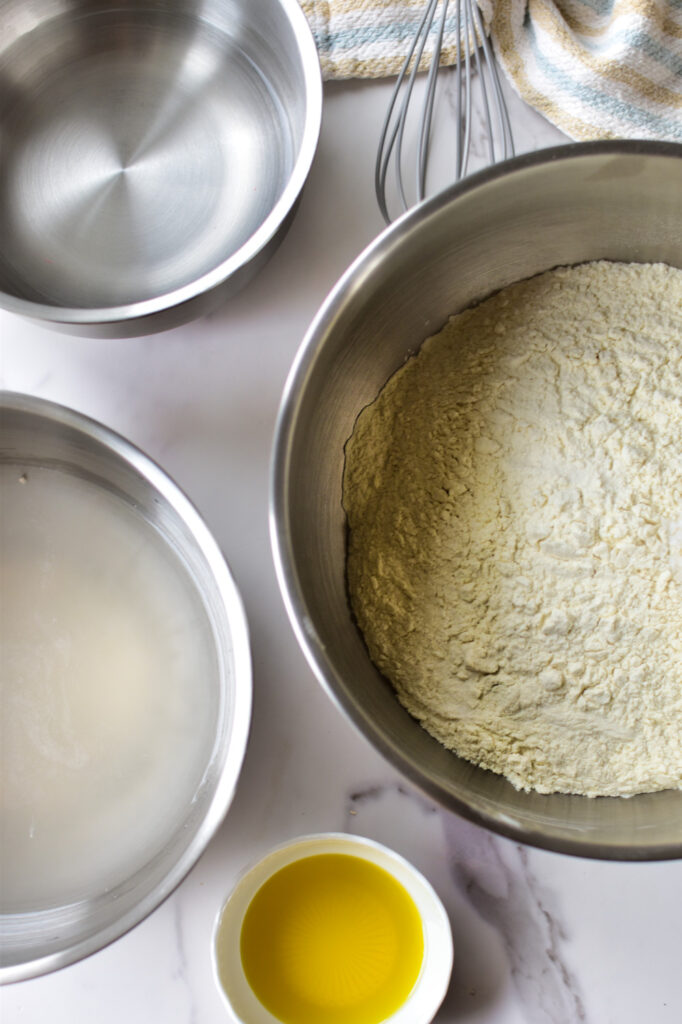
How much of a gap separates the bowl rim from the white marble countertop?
0.33 feet

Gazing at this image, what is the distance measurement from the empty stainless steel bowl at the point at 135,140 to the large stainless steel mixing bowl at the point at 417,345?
189mm

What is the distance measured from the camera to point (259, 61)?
2.70ft

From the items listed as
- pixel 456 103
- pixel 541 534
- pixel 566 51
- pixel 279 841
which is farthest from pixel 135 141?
pixel 279 841

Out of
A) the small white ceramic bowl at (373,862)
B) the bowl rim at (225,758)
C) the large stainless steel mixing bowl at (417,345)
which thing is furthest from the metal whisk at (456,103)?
the small white ceramic bowl at (373,862)

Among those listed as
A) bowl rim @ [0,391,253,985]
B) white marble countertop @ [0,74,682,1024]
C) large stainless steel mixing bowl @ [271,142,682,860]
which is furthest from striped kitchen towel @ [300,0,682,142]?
bowl rim @ [0,391,253,985]

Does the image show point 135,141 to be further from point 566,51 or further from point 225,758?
point 225,758

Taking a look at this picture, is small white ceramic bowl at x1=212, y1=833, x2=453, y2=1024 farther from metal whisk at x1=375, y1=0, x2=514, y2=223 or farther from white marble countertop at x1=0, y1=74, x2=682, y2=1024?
metal whisk at x1=375, y1=0, x2=514, y2=223

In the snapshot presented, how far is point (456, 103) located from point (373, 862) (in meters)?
0.76

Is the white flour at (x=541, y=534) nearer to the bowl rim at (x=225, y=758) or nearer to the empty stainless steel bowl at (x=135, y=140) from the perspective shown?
the bowl rim at (x=225, y=758)

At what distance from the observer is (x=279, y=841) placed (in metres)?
0.77

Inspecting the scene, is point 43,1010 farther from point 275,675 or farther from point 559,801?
point 559,801

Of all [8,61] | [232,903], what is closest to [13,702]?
[232,903]

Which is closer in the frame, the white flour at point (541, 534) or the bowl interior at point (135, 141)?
the white flour at point (541, 534)

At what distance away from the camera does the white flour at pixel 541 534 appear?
69 centimetres
